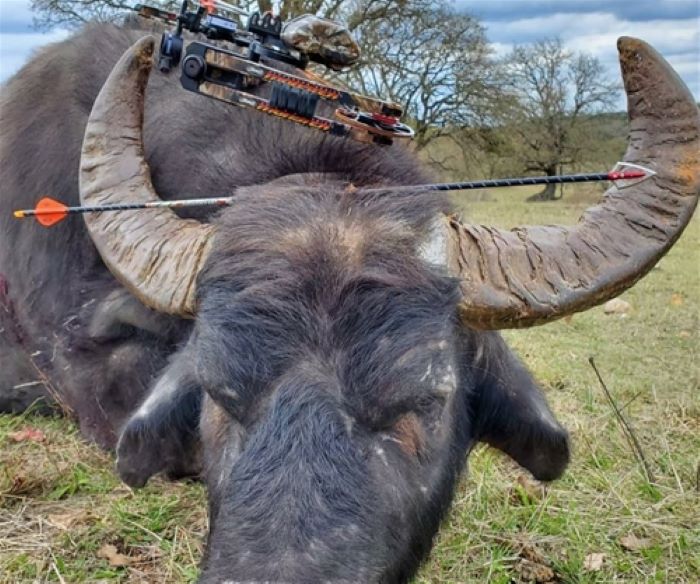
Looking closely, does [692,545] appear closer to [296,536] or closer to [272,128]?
[296,536]

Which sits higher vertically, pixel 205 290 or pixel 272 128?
pixel 272 128

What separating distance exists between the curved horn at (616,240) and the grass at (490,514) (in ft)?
4.15

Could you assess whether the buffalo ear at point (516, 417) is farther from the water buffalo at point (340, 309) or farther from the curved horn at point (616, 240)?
the curved horn at point (616, 240)

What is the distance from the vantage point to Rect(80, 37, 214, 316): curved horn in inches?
128

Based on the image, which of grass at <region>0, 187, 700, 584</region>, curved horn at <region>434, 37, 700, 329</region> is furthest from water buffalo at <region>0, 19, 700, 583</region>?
grass at <region>0, 187, 700, 584</region>

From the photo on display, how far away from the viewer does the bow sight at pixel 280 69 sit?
4.07m

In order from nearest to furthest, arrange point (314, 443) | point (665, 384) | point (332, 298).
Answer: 1. point (314, 443)
2. point (332, 298)
3. point (665, 384)

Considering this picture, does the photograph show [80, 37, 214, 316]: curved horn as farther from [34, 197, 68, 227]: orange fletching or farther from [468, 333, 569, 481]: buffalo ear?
[468, 333, 569, 481]: buffalo ear

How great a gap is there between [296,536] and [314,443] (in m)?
0.31

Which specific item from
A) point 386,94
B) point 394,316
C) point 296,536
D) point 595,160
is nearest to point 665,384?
point 394,316

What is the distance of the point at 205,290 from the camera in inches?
124

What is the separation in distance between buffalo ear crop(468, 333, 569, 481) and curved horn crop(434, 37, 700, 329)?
101cm

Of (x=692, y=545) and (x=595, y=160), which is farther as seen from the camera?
(x=595, y=160)

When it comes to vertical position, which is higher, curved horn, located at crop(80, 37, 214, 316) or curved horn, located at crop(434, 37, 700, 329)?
curved horn, located at crop(434, 37, 700, 329)
